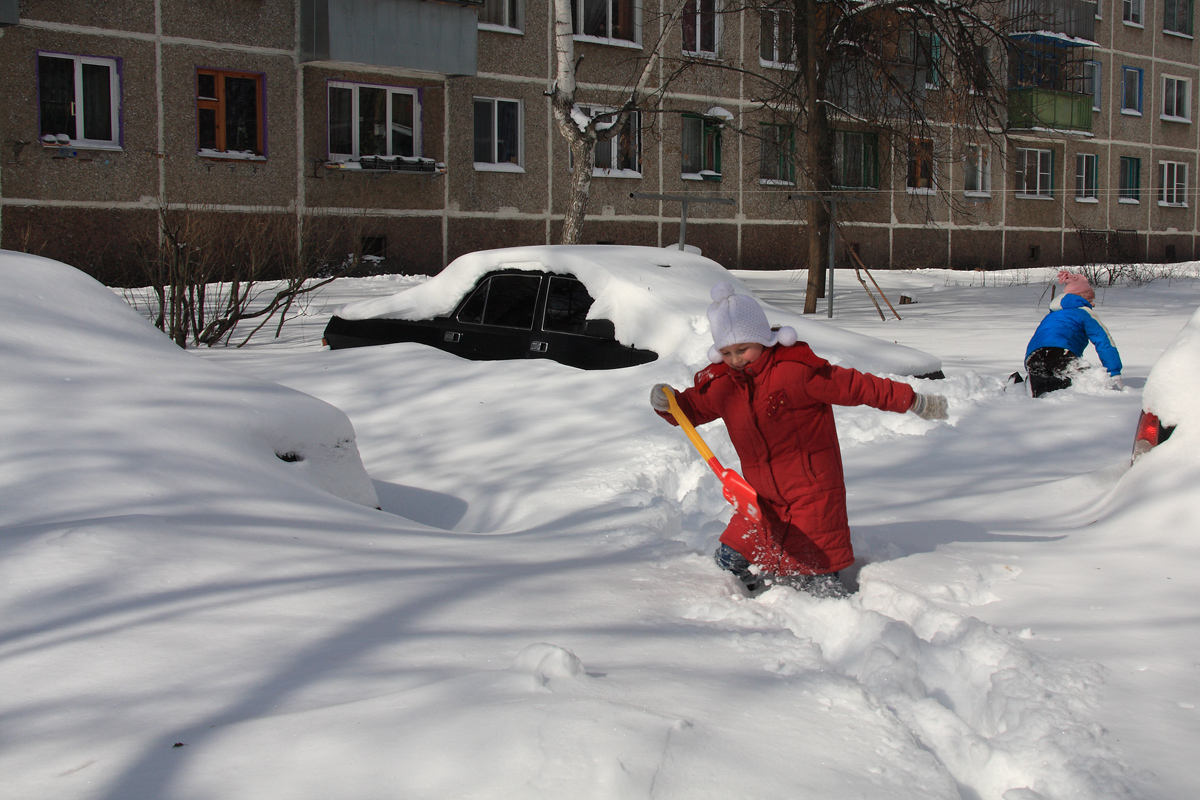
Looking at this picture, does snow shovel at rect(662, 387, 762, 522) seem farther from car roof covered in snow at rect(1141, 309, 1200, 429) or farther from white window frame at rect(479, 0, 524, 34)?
white window frame at rect(479, 0, 524, 34)

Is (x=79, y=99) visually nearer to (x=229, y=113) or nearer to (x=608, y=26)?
(x=229, y=113)

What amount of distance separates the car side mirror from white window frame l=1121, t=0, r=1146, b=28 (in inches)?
1204

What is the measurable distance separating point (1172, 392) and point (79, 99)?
17.4 metres

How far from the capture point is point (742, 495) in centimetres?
371

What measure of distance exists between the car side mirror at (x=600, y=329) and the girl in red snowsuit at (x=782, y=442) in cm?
358

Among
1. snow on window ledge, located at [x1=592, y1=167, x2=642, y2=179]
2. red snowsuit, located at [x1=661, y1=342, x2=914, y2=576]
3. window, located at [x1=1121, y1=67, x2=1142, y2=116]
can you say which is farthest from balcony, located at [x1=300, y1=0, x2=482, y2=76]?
window, located at [x1=1121, y1=67, x2=1142, y2=116]

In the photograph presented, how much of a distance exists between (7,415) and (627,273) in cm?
502

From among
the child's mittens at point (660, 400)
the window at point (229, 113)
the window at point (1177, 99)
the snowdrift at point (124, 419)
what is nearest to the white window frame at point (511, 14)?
the window at point (229, 113)

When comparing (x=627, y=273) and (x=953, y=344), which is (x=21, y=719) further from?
(x=953, y=344)

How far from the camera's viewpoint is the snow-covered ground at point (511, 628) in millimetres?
1820

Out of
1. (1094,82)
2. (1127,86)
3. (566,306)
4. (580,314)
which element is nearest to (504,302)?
(566,306)

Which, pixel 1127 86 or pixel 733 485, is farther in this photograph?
pixel 1127 86

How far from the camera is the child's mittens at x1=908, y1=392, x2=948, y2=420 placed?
11.5ft

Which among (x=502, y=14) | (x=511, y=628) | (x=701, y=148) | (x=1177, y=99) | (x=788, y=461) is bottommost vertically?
(x=511, y=628)
